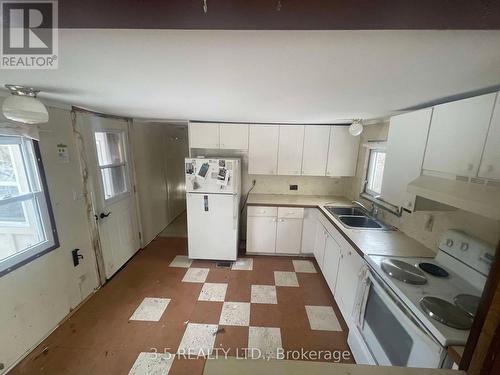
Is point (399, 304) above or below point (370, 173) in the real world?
below

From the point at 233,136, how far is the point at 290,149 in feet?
2.88

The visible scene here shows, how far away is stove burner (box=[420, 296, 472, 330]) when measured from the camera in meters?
0.93

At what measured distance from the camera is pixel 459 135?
1.07 meters

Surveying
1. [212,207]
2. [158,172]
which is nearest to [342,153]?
[212,207]

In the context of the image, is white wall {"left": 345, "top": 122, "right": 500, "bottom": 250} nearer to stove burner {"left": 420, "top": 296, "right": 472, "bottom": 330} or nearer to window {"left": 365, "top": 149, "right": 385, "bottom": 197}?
window {"left": 365, "top": 149, "right": 385, "bottom": 197}

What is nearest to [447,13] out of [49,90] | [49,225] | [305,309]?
[49,90]

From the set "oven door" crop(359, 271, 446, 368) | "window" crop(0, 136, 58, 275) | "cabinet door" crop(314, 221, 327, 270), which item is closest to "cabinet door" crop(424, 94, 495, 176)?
"oven door" crop(359, 271, 446, 368)

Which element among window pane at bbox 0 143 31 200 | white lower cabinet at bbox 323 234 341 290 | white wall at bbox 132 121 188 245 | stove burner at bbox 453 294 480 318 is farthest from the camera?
white wall at bbox 132 121 188 245

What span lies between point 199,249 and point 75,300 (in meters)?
1.38

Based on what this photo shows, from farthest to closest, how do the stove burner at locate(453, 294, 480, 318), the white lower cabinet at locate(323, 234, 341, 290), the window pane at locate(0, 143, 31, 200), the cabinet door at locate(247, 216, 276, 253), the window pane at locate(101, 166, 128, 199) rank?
1. the cabinet door at locate(247, 216, 276, 253)
2. the window pane at locate(101, 166, 128, 199)
3. the white lower cabinet at locate(323, 234, 341, 290)
4. the window pane at locate(0, 143, 31, 200)
5. the stove burner at locate(453, 294, 480, 318)

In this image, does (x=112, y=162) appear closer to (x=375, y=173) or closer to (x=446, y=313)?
(x=446, y=313)

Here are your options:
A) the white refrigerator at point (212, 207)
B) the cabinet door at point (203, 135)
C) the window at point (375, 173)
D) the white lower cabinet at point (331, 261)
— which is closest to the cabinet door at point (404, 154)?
the white lower cabinet at point (331, 261)

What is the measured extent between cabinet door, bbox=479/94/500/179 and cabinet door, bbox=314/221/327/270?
1.75 m

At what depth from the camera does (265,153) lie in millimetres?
2982
